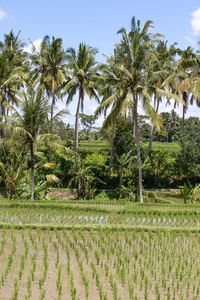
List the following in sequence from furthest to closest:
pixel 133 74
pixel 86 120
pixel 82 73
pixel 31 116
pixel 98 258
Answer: pixel 86 120
pixel 82 73
pixel 133 74
pixel 31 116
pixel 98 258

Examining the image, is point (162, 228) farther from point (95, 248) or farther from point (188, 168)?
point (188, 168)

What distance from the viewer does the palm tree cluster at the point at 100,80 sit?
10055 millimetres

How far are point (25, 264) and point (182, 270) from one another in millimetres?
2637

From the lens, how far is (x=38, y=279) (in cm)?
421

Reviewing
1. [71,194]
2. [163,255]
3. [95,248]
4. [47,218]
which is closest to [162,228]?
[163,255]

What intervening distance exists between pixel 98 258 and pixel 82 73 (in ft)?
35.2

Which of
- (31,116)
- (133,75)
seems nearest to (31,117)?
(31,116)

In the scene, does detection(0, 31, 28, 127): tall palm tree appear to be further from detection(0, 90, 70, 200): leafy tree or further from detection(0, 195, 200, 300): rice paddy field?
detection(0, 195, 200, 300): rice paddy field

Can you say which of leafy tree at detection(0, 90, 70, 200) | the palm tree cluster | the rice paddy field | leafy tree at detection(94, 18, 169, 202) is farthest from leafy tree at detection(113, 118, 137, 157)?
the rice paddy field

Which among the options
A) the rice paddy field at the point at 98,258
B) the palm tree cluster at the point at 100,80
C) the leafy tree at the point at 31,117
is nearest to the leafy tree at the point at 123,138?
the palm tree cluster at the point at 100,80

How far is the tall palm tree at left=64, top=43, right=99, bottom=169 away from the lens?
14.4 m

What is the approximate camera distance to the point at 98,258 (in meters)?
4.92

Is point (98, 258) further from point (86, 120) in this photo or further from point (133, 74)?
point (86, 120)

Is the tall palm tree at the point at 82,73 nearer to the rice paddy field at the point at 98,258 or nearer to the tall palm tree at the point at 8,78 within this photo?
the tall palm tree at the point at 8,78
